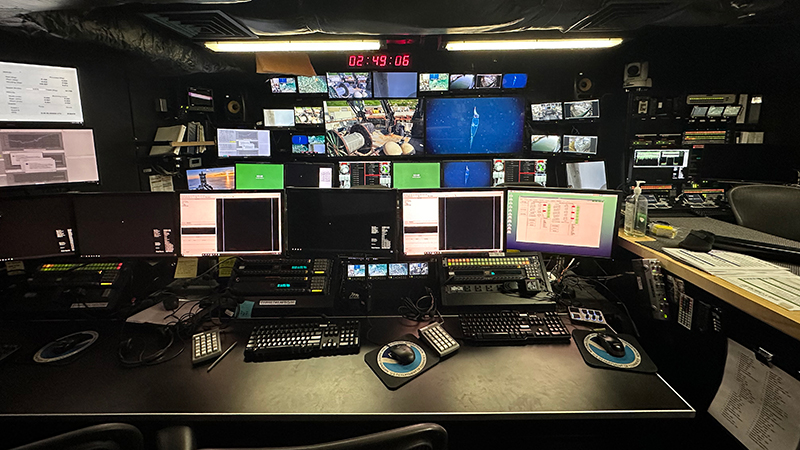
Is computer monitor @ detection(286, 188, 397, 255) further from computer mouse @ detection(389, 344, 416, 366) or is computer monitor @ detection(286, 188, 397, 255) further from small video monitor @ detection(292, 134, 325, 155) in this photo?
small video monitor @ detection(292, 134, 325, 155)

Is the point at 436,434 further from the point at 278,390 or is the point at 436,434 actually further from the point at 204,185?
the point at 204,185

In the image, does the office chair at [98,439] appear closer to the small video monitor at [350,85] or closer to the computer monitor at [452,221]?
the computer monitor at [452,221]

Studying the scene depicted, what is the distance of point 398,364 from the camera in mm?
1264

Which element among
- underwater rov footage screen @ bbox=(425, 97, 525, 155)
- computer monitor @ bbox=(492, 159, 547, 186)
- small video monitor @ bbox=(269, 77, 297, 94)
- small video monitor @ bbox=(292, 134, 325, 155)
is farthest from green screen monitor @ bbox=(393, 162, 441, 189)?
small video monitor @ bbox=(269, 77, 297, 94)

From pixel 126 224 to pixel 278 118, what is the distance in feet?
7.85

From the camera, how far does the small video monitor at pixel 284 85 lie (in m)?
3.70

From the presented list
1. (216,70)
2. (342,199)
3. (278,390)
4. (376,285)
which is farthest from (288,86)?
(278,390)

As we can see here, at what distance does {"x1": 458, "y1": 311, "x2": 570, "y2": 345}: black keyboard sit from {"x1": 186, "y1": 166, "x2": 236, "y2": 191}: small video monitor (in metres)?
3.14

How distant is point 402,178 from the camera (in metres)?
3.79

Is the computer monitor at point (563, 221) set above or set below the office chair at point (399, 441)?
above

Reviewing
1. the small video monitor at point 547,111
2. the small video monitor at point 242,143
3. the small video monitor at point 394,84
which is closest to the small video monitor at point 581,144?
the small video monitor at point 547,111

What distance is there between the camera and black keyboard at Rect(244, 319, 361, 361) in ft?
4.31

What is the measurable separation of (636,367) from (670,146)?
11.5 ft

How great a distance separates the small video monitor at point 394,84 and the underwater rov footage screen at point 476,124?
0.83 feet
